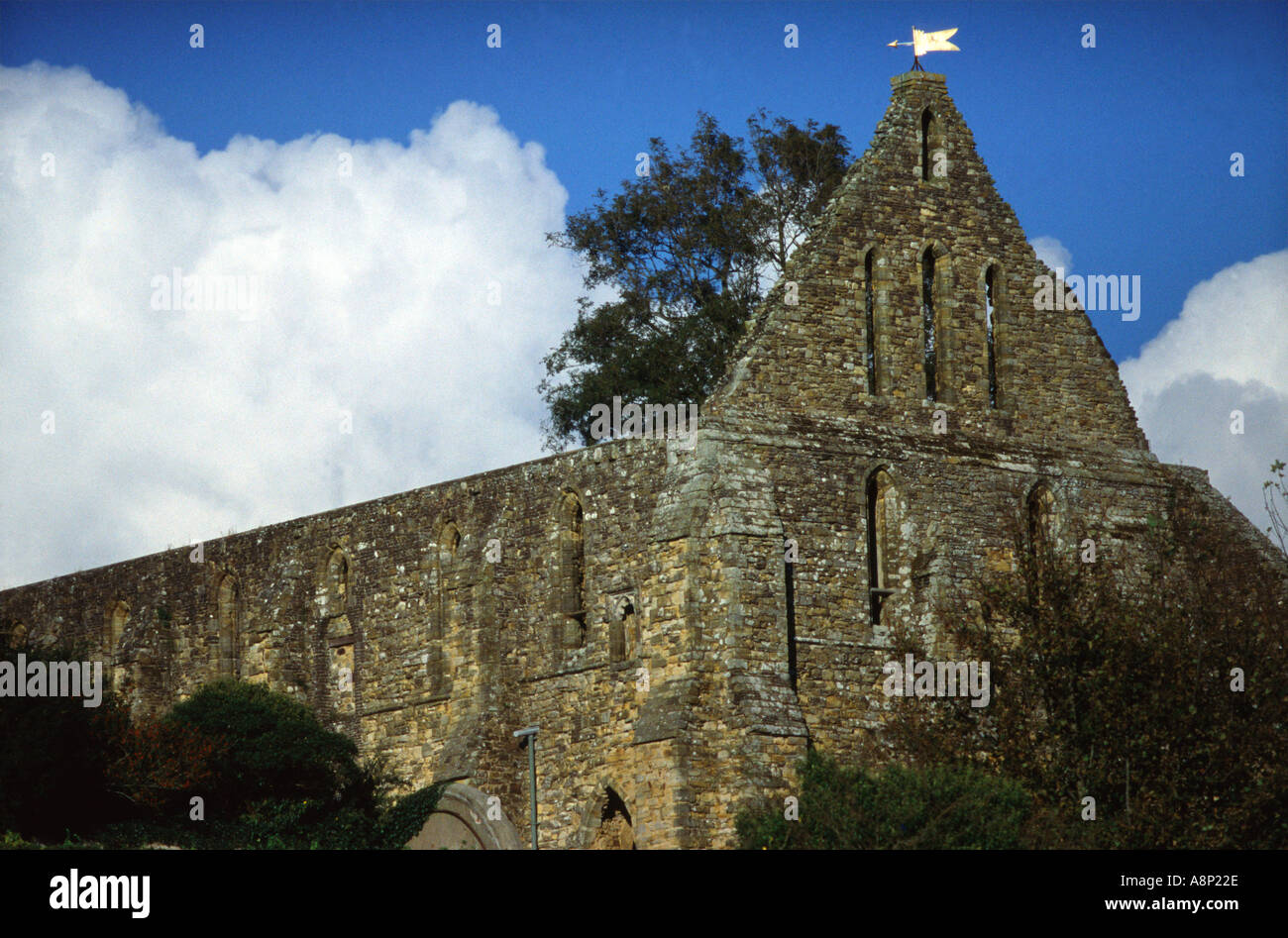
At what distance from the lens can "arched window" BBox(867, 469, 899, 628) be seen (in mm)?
34500

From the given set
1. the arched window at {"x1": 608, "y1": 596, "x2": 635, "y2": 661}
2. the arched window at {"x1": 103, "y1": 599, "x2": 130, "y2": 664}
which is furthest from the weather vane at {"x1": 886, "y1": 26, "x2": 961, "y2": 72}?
the arched window at {"x1": 103, "y1": 599, "x2": 130, "y2": 664}

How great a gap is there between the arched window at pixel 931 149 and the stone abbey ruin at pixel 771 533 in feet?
0.11

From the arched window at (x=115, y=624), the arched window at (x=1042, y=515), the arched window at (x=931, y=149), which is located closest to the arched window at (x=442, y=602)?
the arched window at (x=1042, y=515)

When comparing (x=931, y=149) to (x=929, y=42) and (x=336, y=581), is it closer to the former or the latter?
(x=929, y=42)

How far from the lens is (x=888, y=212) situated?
1414 inches

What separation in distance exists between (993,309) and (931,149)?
9.80 feet

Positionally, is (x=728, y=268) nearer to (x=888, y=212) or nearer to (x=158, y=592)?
(x=888, y=212)

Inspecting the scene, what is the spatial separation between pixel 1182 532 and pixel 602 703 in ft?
35.0

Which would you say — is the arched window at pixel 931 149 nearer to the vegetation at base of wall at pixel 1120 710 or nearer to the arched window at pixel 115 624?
the vegetation at base of wall at pixel 1120 710

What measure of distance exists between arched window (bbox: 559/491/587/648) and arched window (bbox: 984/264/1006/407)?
7.47 metres

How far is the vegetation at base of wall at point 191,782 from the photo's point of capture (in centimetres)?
3481

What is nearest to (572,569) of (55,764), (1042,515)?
(1042,515)

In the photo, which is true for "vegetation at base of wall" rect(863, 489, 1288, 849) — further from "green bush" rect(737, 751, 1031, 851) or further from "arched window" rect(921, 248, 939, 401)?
"arched window" rect(921, 248, 939, 401)
